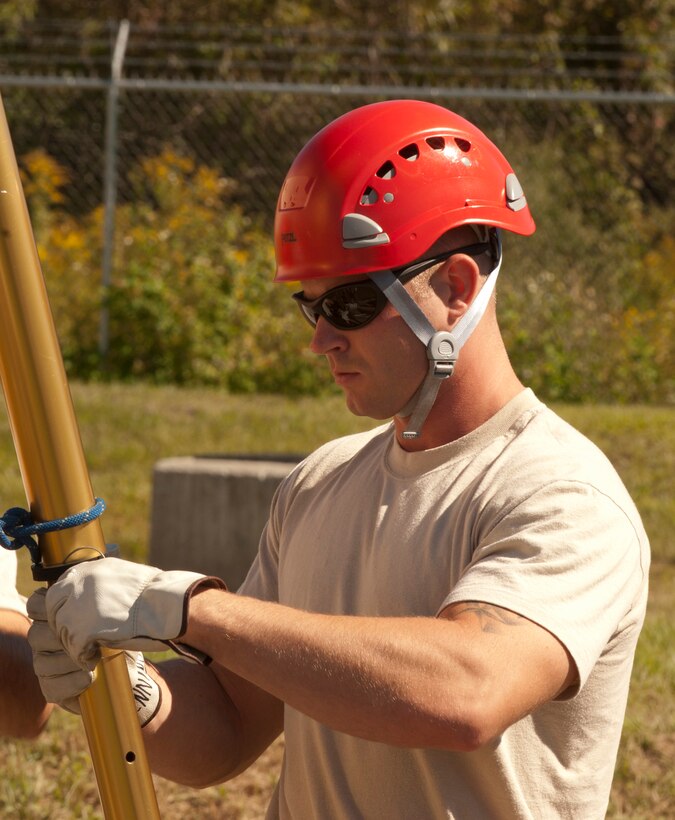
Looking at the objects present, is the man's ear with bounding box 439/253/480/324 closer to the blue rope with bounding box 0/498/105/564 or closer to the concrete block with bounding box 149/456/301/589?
the blue rope with bounding box 0/498/105/564

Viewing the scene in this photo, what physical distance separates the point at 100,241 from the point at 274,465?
16.6 ft

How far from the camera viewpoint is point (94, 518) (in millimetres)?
1972

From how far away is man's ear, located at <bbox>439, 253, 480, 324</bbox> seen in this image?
241 centimetres

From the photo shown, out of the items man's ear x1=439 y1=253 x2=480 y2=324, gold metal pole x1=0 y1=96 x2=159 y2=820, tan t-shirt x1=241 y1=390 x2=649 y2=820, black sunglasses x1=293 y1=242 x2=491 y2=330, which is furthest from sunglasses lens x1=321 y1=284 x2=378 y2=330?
gold metal pole x1=0 y1=96 x2=159 y2=820

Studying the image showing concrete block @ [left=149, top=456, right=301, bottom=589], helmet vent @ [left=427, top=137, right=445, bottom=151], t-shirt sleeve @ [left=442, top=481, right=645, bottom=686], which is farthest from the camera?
concrete block @ [left=149, top=456, right=301, bottom=589]

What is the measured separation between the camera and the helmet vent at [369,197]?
2.40m

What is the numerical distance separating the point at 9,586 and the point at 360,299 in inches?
40.8

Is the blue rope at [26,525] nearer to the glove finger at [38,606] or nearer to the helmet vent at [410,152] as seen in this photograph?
the glove finger at [38,606]

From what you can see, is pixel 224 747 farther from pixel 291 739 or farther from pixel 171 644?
pixel 171 644

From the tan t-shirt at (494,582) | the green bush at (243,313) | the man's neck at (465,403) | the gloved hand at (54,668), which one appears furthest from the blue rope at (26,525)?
the green bush at (243,313)

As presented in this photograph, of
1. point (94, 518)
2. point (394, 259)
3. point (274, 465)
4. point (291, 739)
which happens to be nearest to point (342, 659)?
point (94, 518)

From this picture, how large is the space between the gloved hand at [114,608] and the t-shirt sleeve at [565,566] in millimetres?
427

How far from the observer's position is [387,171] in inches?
95.3

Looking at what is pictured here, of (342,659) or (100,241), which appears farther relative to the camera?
(100,241)
